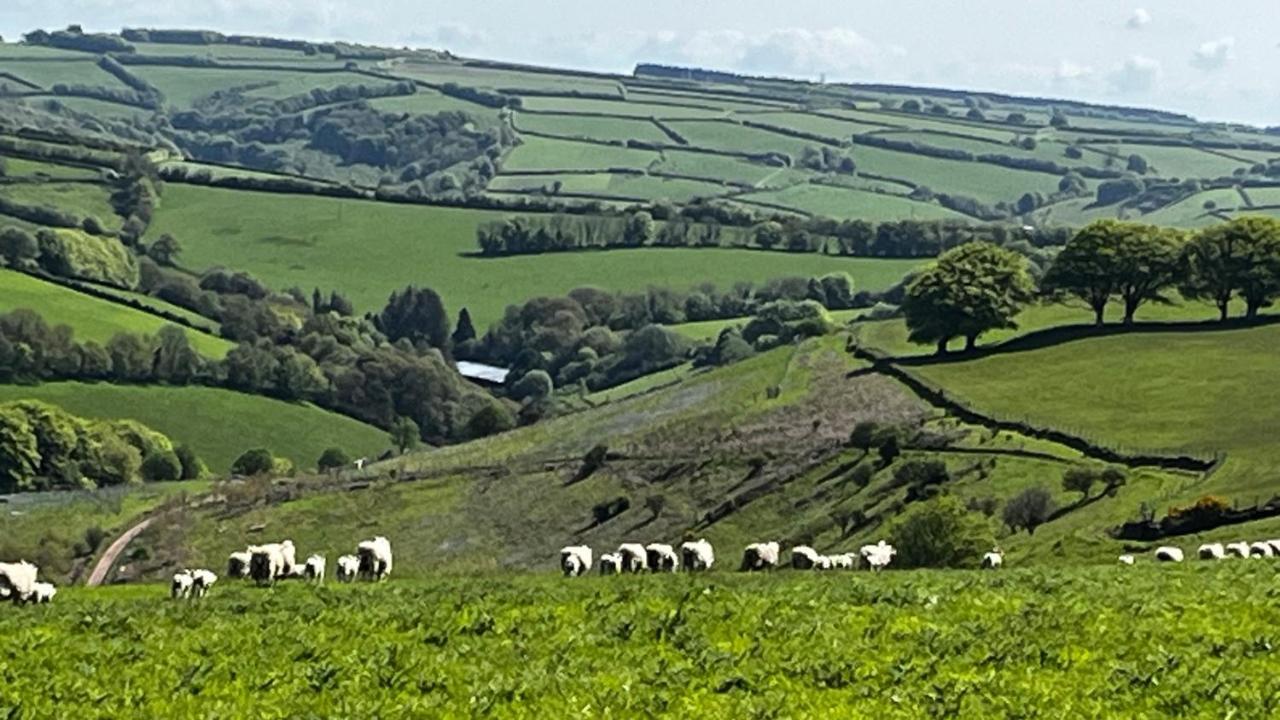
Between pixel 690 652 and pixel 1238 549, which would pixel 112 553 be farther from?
pixel 690 652

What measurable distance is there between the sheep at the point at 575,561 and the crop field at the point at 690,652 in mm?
12775

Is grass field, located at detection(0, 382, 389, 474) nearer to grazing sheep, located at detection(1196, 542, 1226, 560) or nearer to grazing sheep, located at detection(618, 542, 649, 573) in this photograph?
grazing sheep, located at detection(618, 542, 649, 573)

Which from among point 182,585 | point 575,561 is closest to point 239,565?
point 182,585

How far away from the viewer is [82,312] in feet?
598

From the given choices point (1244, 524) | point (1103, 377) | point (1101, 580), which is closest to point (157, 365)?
point (1103, 377)

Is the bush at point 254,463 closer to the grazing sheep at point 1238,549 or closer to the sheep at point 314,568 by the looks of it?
the sheep at point 314,568

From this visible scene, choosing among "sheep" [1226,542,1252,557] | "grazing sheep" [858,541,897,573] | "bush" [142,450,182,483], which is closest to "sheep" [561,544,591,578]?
"grazing sheep" [858,541,897,573]

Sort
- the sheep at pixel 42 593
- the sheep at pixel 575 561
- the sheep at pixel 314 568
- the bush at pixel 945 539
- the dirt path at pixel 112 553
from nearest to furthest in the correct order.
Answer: the sheep at pixel 42 593, the sheep at pixel 575 561, the sheep at pixel 314 568, the bush at pixel 945 539, the dirt path at pixel 112 553

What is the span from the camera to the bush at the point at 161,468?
14362cm

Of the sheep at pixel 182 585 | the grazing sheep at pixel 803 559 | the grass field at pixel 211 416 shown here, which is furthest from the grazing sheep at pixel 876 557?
the grass field at pixel 211 416

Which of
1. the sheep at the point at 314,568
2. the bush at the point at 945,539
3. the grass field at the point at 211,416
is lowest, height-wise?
the grass field at the point at 211,416

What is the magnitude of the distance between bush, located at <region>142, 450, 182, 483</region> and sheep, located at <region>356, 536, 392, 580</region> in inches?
4088

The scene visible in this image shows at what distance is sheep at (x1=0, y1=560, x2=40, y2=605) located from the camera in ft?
126

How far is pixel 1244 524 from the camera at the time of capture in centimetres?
5891
